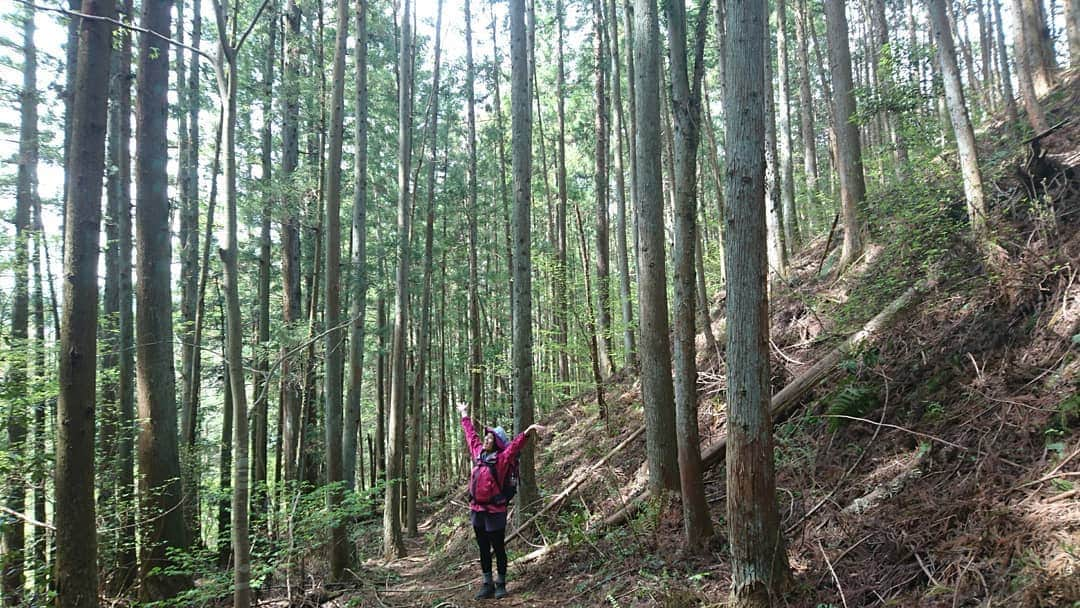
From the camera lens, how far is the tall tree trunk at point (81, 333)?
14.8ft

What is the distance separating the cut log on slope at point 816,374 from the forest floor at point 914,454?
0.11 meters

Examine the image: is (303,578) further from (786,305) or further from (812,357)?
(786,305)

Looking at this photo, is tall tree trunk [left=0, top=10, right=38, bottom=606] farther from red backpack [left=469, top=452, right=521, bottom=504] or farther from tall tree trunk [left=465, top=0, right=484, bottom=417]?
tall tree trunk [left=465, top=0, right=484, bottom=417]

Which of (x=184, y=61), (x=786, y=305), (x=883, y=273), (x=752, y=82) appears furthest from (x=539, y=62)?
(x=752, y=82)

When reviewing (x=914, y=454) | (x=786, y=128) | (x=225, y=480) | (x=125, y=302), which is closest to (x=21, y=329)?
(x=125, y=302)

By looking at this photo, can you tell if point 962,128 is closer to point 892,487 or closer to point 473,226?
point 892,487

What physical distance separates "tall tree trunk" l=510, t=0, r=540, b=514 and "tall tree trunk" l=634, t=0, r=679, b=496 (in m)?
2.23

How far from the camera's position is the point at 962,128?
6.67 meters

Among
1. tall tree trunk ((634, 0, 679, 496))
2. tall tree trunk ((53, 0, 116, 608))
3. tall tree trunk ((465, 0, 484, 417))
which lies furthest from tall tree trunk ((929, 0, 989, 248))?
tall tree trunk ((465, 0, 484, 417))

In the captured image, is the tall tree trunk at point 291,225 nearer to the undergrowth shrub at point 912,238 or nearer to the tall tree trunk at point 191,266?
the tall tree trunk at point 191,266

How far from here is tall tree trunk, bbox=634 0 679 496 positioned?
6203 mm

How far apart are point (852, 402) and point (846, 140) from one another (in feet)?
19.6

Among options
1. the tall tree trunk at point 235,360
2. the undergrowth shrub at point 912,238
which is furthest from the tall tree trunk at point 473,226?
the tall tree trunk at point 235,360

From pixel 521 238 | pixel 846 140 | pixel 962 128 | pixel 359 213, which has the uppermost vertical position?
pixel 846 140
